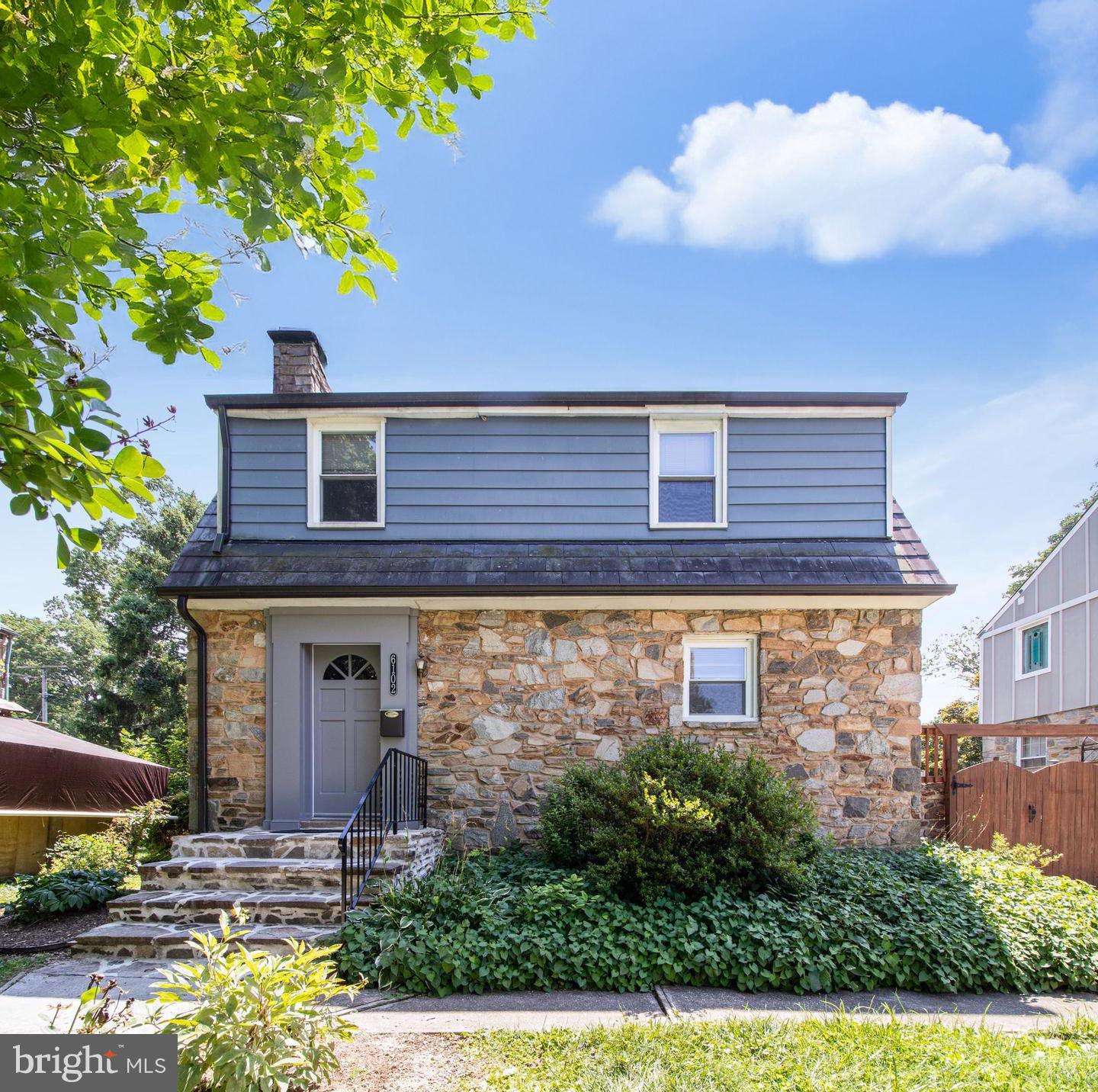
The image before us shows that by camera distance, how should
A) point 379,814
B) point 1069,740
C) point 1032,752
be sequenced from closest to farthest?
point 379,814 → point 1069,740 → point 1032,752

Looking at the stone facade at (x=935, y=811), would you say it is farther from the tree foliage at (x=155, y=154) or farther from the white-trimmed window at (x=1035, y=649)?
the white-trimmed window at (x=1035, y=649)

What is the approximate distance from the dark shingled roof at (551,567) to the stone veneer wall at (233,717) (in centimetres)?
57

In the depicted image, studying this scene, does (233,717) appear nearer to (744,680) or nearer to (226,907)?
(226,907)

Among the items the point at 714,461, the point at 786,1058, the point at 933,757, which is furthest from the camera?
the point at 714,461

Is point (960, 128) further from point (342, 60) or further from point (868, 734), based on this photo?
point (342, 60)

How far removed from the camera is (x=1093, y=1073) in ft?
11.9

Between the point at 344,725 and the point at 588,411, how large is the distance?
14.8 ft

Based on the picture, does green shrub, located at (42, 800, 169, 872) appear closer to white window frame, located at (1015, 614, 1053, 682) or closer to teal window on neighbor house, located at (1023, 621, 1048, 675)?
white window frame, located at (1015, 614, 1053, 682)

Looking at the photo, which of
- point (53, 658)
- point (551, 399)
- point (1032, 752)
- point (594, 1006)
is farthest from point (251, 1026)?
point (53, 658)

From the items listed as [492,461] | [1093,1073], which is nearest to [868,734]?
[1093,1073]

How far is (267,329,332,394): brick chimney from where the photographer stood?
357 inches

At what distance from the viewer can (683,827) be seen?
6137mm

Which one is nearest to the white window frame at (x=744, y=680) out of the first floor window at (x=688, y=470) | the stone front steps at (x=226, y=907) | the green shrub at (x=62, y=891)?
the first floor window at (x=688, y=470)

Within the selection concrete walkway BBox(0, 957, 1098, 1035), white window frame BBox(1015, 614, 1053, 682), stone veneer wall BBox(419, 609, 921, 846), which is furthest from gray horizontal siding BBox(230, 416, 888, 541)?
white window frame BBox(1015, 614, 1053, 682)
